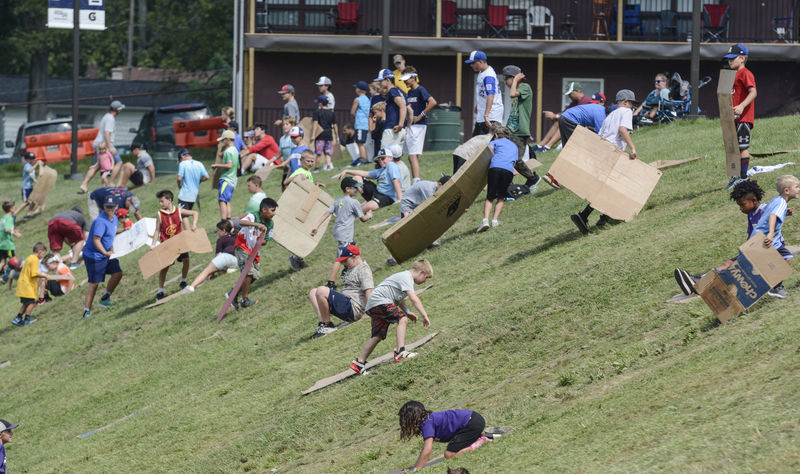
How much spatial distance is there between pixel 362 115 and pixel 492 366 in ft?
46.6

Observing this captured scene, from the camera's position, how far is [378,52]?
3133 cm

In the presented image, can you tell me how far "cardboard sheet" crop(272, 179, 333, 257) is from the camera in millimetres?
17250

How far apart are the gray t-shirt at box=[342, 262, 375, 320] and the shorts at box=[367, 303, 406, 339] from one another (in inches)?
70.3

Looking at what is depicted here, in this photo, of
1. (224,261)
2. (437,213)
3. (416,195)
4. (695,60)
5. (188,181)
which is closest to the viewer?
(437,213)

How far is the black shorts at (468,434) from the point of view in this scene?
8.96 meters

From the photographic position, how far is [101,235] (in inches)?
738

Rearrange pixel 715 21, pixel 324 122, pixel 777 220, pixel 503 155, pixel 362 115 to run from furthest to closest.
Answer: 1. pixel 715 21
2. pixel 324 122
3. pixel 362 115
4. pixel 503 155
5. pixel 777 220

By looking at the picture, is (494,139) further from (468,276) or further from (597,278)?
(597,278)

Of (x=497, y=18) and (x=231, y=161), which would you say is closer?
(x=231, y=161)

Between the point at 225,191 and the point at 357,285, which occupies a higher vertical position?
the point at 225,191

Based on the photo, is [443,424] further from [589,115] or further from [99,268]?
[99,268]

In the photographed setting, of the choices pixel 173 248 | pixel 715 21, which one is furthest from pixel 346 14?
pixel 173 248

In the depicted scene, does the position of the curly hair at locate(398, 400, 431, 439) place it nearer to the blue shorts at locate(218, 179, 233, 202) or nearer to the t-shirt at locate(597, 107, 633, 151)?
the t-shirt at locate(597, 107, 633, 151)

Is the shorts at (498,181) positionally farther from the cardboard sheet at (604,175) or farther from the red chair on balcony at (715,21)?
the red chair on balcony at (715,21)
